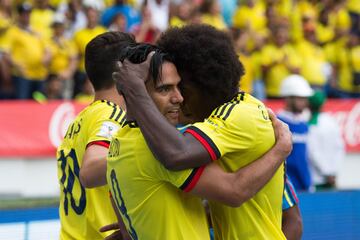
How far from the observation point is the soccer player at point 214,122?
313 cm

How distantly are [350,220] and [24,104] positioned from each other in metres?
4.99

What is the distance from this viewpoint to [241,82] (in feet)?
27.0

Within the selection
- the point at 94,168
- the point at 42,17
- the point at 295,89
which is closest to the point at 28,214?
the point at 94,168

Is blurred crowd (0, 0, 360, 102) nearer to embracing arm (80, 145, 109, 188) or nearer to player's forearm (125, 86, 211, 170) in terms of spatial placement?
embracing arm (80, 145, 109, 188)

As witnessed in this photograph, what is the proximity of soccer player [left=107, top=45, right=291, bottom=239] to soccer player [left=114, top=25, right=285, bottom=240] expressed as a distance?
48 mm

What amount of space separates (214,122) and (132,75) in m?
0.38

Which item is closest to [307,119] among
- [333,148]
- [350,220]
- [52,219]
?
[333,148]

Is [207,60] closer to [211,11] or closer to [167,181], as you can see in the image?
[167,181]

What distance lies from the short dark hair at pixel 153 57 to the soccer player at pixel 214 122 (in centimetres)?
3

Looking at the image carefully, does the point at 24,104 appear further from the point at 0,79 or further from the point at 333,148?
the point at 333,148

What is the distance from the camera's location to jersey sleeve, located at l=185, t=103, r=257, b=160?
313cm

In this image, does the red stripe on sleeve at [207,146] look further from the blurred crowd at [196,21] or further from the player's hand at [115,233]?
the blurred crowd at [196,21]

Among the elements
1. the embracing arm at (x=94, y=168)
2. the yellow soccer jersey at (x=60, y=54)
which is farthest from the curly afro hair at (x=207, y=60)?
the yellow soccer jersey at (x=60, y=54)

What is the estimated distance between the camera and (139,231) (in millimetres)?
3400
